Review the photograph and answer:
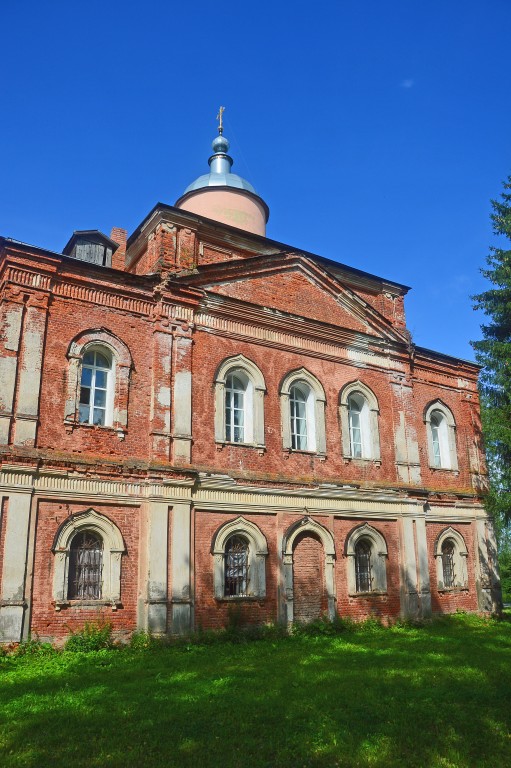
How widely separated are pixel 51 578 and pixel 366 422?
9291 millimetres

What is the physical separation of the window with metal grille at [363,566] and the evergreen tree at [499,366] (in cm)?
446

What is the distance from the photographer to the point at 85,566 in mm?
12094

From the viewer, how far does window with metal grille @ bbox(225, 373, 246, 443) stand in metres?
14.7

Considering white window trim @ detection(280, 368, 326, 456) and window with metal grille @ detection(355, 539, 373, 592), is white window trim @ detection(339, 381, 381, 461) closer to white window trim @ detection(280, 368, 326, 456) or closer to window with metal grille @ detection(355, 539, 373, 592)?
white window trim @ detection(280, 368, 326, 456)

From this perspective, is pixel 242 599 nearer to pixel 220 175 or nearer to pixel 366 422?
pixel 366 422

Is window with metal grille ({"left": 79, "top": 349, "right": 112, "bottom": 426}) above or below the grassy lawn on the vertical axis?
above

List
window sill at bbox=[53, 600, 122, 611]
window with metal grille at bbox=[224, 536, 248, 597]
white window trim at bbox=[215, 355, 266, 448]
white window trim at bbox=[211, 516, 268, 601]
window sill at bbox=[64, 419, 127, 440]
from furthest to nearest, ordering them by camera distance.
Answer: white window trim at bbox=[215, 355, 266, 448]
window with metal grille at bbox=[224, 536, 248, 597]
white window trim at bbox=[211, 516, 268, 601]
window sill at bbox=[64, 419, 127, 440]
window sill at bbox=[53, 600, 122, 611]

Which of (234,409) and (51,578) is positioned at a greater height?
(234,409)

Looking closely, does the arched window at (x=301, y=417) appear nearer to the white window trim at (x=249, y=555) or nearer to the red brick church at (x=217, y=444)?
the red brick church at (x=217, y=444)

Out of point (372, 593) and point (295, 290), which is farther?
point (295, 290)

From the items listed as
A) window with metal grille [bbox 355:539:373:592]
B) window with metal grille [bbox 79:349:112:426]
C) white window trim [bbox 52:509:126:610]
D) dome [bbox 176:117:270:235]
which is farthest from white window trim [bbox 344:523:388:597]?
dome [bbox 176:117:270:235]

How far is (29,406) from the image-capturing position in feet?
39.5

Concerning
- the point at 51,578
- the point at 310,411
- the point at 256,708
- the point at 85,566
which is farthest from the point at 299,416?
the point at 256,708

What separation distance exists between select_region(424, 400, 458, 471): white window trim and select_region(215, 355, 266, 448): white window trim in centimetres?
629
